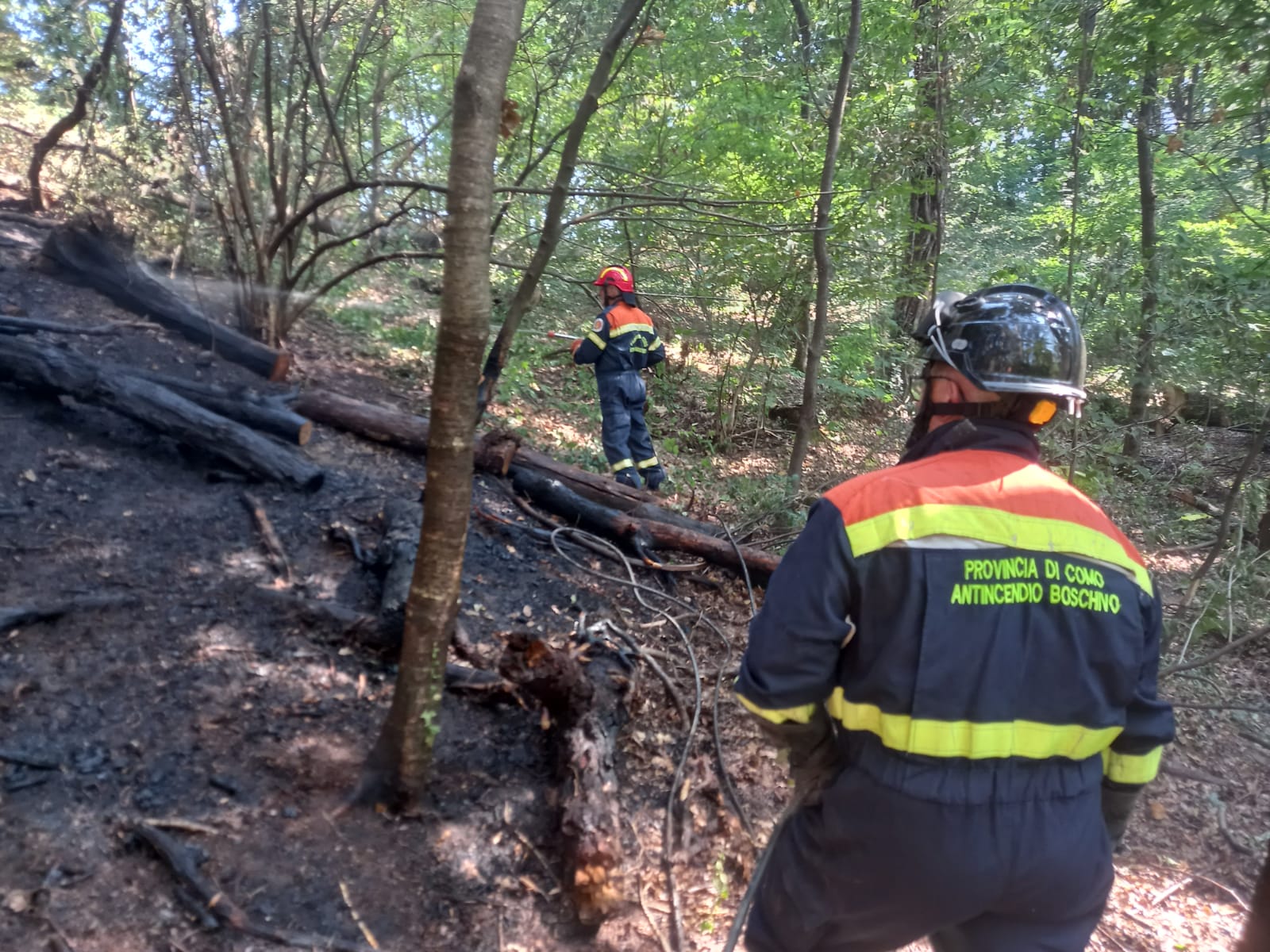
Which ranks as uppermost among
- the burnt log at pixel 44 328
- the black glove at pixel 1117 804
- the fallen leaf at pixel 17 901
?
the burnt log at pixel 44 328

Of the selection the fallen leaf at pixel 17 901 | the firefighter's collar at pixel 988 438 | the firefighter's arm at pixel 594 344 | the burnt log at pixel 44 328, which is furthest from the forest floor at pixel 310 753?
the firefighter's arm at pixel 594 344

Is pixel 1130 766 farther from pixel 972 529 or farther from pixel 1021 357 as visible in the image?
pixel 1021 357

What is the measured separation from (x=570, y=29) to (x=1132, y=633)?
6.75m

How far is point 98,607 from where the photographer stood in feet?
12.5

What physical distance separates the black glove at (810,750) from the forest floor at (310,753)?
1292 millimetres

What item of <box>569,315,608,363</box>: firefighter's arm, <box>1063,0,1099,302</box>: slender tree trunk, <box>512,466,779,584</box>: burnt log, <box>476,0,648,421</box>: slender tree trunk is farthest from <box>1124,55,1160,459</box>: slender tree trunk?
<box>569,315,608,363</box>: firefighter's arm

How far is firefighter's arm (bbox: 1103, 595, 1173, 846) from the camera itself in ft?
6.03

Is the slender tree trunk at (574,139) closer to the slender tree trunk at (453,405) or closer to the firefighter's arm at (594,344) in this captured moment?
the slender tree trunk at (453,405)

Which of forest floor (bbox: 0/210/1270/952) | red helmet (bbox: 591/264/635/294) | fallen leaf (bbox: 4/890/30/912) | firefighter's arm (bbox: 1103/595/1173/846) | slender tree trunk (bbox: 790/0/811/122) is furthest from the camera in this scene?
slender tree trunk (bbox: 790/0/811/122)

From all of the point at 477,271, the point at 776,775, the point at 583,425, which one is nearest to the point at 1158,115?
the point at 583,425

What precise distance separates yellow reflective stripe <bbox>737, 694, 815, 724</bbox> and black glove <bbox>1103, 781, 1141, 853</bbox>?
30.1 inches

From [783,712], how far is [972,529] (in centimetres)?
59

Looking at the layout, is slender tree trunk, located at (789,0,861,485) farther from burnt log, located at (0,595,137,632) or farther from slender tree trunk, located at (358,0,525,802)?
burnt log, located at (0,595,137,632)

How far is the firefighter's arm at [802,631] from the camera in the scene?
5.73 ft
